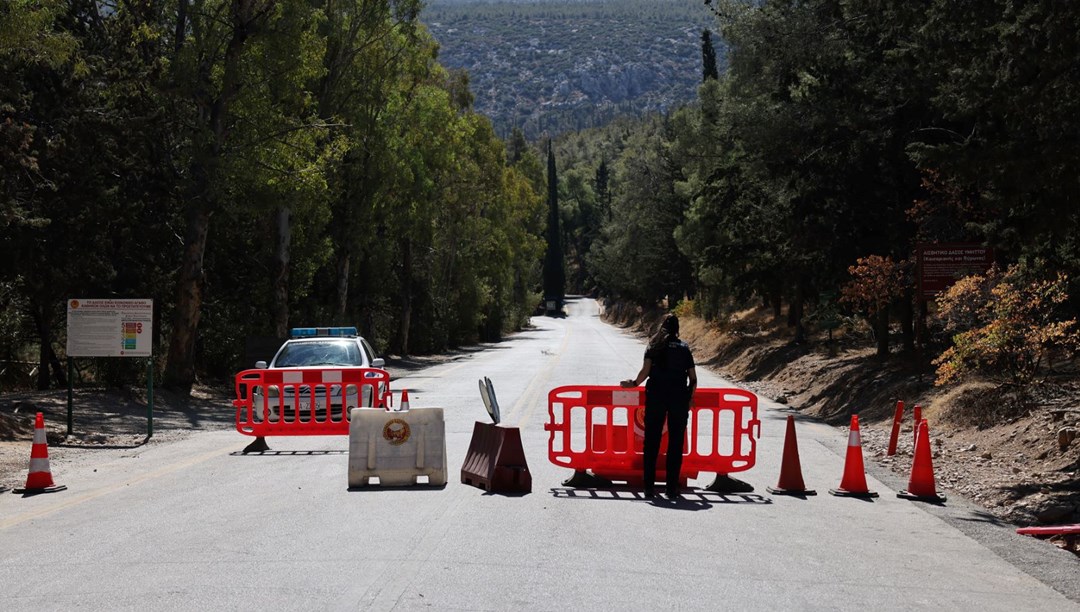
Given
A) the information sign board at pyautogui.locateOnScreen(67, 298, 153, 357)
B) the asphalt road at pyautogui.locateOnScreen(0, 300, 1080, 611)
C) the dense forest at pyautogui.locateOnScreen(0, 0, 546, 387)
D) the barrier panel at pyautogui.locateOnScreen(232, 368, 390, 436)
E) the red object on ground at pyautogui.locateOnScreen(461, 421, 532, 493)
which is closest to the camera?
the asphalt road at pyautogui.locateOnScreen(0, 300, 1080, 611)

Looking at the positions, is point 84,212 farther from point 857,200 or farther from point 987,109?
point 987,109

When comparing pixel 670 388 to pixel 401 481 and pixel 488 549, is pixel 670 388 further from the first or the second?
pixel 488 549

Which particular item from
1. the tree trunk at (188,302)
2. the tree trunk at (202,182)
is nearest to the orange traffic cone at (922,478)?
the tree trunk at (202,182)

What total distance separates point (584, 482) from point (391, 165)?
28.0m

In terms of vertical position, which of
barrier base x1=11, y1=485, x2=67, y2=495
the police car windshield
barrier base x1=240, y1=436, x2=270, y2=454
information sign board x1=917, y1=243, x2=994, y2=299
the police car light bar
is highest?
information sign board x1=917, y1=243, x2=994, y2=299

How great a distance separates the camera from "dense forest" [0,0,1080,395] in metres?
14.2

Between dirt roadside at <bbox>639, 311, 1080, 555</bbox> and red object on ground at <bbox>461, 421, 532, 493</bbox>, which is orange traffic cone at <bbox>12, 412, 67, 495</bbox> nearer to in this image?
red object on ground at <bbox>461, 421, 532, 493</bbox>

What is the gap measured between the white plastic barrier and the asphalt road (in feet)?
0.80

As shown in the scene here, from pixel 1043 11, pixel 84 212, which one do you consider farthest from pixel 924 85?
pixel 84 212

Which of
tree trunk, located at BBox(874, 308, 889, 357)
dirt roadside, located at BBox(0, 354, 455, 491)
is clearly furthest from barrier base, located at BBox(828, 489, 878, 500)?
tree trunk, located at BBox(874, 308, 889, 357)

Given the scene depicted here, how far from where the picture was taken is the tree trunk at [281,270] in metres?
32.6

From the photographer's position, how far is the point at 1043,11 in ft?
39.5

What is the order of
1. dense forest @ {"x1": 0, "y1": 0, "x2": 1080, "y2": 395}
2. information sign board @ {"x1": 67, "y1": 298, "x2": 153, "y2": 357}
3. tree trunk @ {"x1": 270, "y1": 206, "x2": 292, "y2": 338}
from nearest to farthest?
dense forest @ {"x1": 0, "y1": 0, "x2": 1080, "y2": 395}, information sign board @ {"x1": 67, "y1": 298, "x2": 153, "y2": 357}, tree trunk @ {"x1": 270, "y1": 206, "x2": 292, "y2": 338}

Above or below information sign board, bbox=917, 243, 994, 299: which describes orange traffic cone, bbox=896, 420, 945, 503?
below
